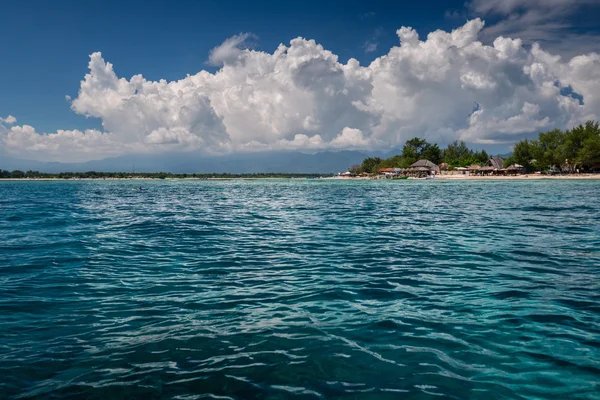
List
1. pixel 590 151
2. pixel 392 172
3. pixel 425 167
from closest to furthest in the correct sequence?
pixel 590 151
pixel 425 167
pixel 392 172

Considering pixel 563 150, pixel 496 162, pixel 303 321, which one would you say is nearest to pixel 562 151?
pixel 563 150

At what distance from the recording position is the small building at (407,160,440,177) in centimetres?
17462

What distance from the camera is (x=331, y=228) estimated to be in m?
23.2

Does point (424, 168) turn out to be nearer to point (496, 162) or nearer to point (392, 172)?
point (392, 172)

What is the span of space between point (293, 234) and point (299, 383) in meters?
15.4

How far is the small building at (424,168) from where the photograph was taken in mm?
174625

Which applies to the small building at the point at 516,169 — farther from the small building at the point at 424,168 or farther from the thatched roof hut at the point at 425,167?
the small building at the point at 424,168

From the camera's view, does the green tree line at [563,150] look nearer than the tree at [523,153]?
Yes

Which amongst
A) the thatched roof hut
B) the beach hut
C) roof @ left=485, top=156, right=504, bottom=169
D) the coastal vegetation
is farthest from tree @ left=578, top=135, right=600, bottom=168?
the thatched roof hut

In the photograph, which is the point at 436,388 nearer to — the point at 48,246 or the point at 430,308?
the point at 430,308

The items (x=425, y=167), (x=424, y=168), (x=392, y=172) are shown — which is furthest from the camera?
(x=392, y=172)

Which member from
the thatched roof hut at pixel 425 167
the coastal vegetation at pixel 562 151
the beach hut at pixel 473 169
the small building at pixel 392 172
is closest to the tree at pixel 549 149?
the coastal vegetation at pixel 562 151

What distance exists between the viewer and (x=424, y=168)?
174 meters

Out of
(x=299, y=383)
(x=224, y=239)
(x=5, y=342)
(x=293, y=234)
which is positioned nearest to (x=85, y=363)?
(x=5, y=342)
